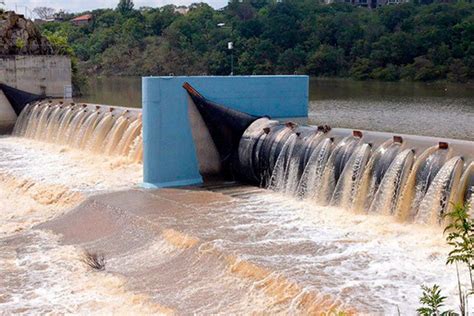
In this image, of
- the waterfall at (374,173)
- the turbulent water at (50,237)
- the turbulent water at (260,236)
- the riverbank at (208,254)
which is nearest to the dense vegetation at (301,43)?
the turbulent water at (50,237)

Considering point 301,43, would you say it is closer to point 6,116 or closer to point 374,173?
point 6,116

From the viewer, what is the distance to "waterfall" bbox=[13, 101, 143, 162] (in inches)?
542

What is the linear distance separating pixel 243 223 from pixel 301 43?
4130 centimetres

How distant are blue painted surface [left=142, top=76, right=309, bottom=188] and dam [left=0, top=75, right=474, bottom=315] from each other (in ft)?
0.14

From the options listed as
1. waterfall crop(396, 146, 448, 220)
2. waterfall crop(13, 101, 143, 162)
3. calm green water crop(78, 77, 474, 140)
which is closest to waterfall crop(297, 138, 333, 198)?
waterfall crop(396, 146, 448, 220)

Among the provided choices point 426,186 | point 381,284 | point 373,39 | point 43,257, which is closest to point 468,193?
point 426,186

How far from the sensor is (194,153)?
11453 millimetres

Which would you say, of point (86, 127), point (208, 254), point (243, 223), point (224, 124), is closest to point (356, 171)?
point (243, 223)

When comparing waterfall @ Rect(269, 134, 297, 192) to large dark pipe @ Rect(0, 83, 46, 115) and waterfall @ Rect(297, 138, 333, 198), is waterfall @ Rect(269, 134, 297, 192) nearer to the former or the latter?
waterfall @ Rect(297, 138, 333, 198)

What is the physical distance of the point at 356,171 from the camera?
9148 mm

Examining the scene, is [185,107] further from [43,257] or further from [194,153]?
[43,257]

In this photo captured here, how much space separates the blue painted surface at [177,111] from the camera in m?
11.1

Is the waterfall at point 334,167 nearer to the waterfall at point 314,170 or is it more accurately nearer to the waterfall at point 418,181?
the waterfall at point 314,170

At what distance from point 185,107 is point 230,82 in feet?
3.20
